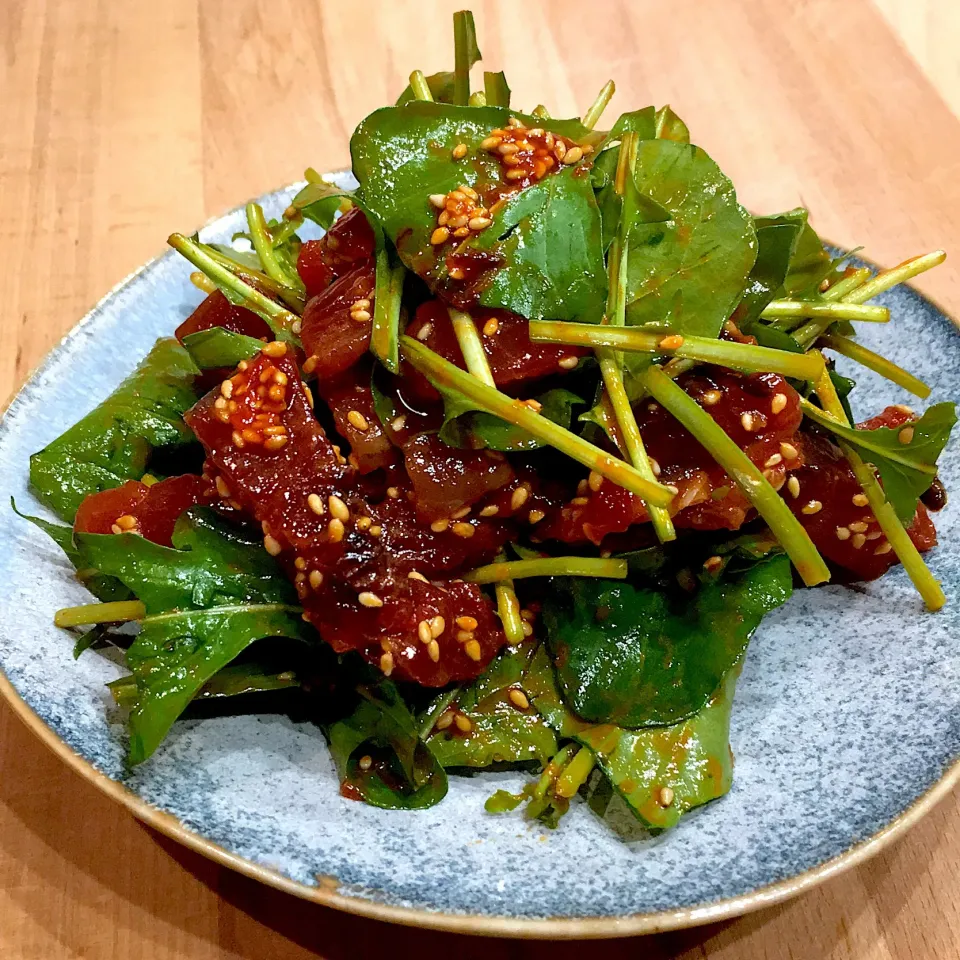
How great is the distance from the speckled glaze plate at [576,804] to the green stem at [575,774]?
5 cm

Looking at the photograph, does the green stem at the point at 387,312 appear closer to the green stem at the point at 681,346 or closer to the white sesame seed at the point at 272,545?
the green stem at the point at 681,346

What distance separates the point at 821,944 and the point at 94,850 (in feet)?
4.59

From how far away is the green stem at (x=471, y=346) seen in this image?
1.43 meters

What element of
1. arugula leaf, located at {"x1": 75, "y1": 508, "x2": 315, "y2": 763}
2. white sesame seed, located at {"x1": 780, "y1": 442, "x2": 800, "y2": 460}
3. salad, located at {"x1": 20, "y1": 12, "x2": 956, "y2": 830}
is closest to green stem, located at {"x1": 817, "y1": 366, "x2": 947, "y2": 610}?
salad, located at {"x1": 20, "y1": 12, "x2": 956, "y2": 830}

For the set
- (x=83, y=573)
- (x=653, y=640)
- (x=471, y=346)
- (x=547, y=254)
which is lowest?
(x=653, y=640)

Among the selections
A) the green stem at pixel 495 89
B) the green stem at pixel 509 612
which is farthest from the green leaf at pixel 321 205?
the green stem at pixel 509 612

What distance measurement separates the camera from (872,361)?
1840 millimetres

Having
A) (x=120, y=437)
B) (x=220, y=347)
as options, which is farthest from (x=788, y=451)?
(x=120, y=437)

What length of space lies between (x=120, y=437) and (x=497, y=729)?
104 centimetres

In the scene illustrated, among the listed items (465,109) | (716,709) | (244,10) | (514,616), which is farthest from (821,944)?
(244,10)

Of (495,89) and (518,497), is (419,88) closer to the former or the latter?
(495,89)

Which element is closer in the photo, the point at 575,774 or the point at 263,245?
the point at 575,774

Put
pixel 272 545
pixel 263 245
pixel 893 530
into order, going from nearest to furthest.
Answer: pixel 272 545 < pixel 893 530 < pixel 263 245

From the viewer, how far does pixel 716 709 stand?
60.6 inches
